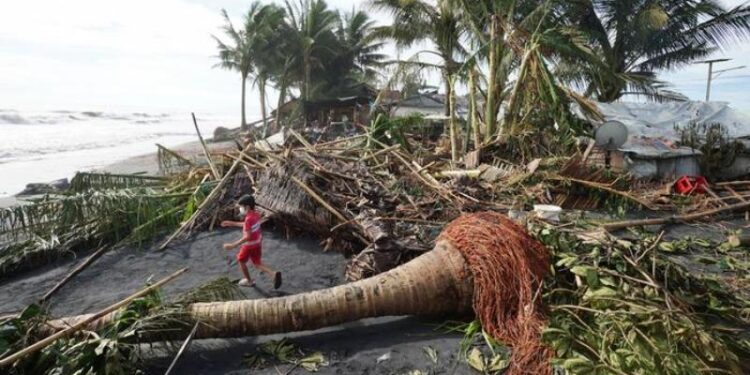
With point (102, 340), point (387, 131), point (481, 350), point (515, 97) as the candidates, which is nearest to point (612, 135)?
point (515, 97)

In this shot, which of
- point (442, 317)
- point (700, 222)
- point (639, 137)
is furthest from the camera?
point (639, 137)

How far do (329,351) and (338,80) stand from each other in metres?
34.0

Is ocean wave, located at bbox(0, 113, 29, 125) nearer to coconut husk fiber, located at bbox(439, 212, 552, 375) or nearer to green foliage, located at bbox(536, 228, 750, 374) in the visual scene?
coconut husk fiber, located at bbox(439, 212, 552, 375)

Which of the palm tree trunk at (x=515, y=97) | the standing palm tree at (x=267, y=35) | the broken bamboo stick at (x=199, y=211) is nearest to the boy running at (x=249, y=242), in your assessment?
the broken bamboo stick at (x=199, y=211)

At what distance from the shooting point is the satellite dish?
9863mm

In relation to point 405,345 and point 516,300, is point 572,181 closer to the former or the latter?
point 516,300

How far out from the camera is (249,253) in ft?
16.6

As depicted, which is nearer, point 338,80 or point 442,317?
point 442,317

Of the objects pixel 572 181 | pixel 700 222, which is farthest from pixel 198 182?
pixel 700 222

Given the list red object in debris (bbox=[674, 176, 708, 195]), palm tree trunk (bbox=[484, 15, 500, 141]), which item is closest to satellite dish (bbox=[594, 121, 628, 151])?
red object in debris (bbox=[674, 176, 708, 195])

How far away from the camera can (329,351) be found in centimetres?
365

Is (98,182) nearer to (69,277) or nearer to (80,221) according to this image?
(80,221)

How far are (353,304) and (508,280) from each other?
1362 mm

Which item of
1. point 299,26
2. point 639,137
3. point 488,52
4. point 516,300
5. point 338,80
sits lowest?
point 516,300
